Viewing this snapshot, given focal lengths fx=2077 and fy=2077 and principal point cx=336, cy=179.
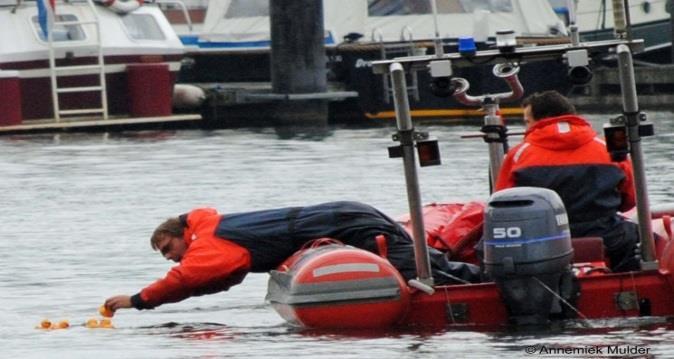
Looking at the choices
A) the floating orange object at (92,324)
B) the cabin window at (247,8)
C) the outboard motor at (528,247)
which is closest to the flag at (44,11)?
the cabin window at (247,8)

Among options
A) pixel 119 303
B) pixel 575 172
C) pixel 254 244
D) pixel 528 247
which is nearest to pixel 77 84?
pixel 119 303

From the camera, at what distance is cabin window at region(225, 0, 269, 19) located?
120ft

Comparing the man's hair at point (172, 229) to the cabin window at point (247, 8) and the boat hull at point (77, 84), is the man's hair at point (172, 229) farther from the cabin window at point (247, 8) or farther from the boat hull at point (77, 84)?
the cabin window at point (247, 8)

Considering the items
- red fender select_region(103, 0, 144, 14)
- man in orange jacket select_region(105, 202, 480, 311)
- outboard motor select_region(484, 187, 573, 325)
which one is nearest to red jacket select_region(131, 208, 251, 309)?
man in orange jacket select_region(105, 202, 480, 311)

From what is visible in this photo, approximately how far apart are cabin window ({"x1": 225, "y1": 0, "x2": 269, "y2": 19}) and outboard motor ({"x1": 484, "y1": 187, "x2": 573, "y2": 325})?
88.7 ft

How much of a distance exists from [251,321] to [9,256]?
4516 millimetres

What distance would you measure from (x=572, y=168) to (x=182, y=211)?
9245mm

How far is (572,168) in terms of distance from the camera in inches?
394

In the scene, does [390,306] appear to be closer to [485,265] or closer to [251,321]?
[485,265]

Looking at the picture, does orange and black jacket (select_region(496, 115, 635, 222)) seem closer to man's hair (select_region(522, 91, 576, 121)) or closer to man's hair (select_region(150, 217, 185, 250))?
man's hair (select_region(522, 91, 576, 121))

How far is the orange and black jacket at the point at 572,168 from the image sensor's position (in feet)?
32.8

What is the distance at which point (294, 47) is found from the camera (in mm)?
31312

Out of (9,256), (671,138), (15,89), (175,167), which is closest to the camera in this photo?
(9,256)

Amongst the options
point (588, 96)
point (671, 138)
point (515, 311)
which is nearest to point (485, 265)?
point (515, 311)
